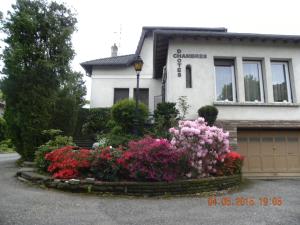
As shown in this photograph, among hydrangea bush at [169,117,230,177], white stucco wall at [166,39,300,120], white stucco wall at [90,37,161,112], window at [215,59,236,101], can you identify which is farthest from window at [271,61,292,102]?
white stucco wall at [90,37,161,112]

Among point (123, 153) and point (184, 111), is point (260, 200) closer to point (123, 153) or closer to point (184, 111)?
point (123, 153)

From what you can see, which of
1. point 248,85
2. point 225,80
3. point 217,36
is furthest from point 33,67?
point 248,85

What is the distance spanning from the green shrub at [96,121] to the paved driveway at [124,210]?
863 centimetres

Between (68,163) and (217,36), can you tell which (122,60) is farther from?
(68,163)

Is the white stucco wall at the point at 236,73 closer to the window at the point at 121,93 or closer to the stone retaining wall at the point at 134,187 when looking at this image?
the stone retaining wall at the point at 134,187

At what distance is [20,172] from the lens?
8.41m

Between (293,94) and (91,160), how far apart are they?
28.8 ft

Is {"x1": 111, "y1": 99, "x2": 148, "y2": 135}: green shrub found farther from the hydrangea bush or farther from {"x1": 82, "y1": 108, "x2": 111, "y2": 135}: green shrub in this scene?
the hydrangea bush

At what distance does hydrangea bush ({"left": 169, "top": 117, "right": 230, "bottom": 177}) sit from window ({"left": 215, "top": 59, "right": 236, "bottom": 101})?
3481 millimetres

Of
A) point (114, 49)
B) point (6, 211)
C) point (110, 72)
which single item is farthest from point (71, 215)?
point (114, 49)

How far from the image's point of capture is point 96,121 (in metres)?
16.0

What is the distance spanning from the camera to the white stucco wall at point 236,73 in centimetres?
1066

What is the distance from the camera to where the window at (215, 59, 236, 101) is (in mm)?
11094

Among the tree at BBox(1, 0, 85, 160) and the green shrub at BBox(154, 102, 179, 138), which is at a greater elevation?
the tree at BBox(1, 0, 85, 160)
